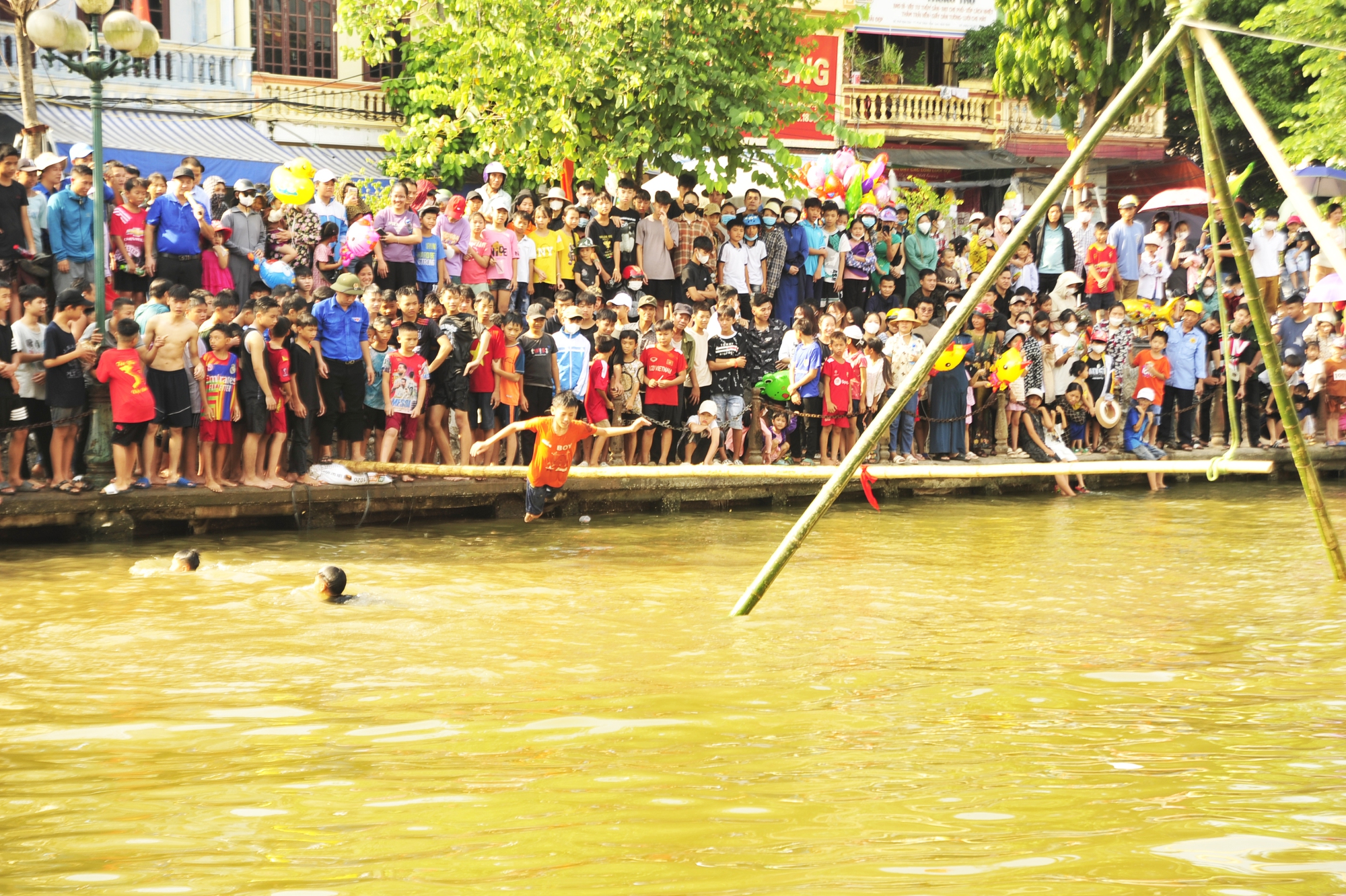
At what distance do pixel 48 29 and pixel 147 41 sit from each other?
98 cm

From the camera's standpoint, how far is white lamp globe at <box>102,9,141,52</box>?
38.4ft

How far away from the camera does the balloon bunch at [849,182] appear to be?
1970cm

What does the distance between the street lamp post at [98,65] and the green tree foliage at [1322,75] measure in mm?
13992

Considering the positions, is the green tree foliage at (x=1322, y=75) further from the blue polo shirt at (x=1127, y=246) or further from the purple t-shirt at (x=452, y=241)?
the purple t-shirt at (x=452, y=241)

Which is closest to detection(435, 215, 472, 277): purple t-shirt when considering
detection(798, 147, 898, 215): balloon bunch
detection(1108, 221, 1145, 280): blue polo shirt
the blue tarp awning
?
detection(798, 147, 898, 215): balloon bunch

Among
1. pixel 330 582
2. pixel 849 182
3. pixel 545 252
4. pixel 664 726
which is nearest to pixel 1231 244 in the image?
pixel 664 726

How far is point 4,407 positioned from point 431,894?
857cm

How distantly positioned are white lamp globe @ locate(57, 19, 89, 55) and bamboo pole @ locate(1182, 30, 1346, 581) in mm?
8982

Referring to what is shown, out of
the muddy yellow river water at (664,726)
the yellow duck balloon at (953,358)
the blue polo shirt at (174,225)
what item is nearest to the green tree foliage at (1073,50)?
the yellow duck balloon at (953,358)

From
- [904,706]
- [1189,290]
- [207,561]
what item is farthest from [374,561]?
[1189,290]

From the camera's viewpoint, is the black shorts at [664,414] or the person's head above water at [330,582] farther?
the black shorts at [664,414]

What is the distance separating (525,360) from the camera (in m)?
14.1

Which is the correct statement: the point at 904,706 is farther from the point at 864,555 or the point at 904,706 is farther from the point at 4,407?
the point at 4,407

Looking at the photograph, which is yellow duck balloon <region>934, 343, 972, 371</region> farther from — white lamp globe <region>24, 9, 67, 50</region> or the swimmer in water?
white lamp globe <region>24, 9, 67, 50</region>
